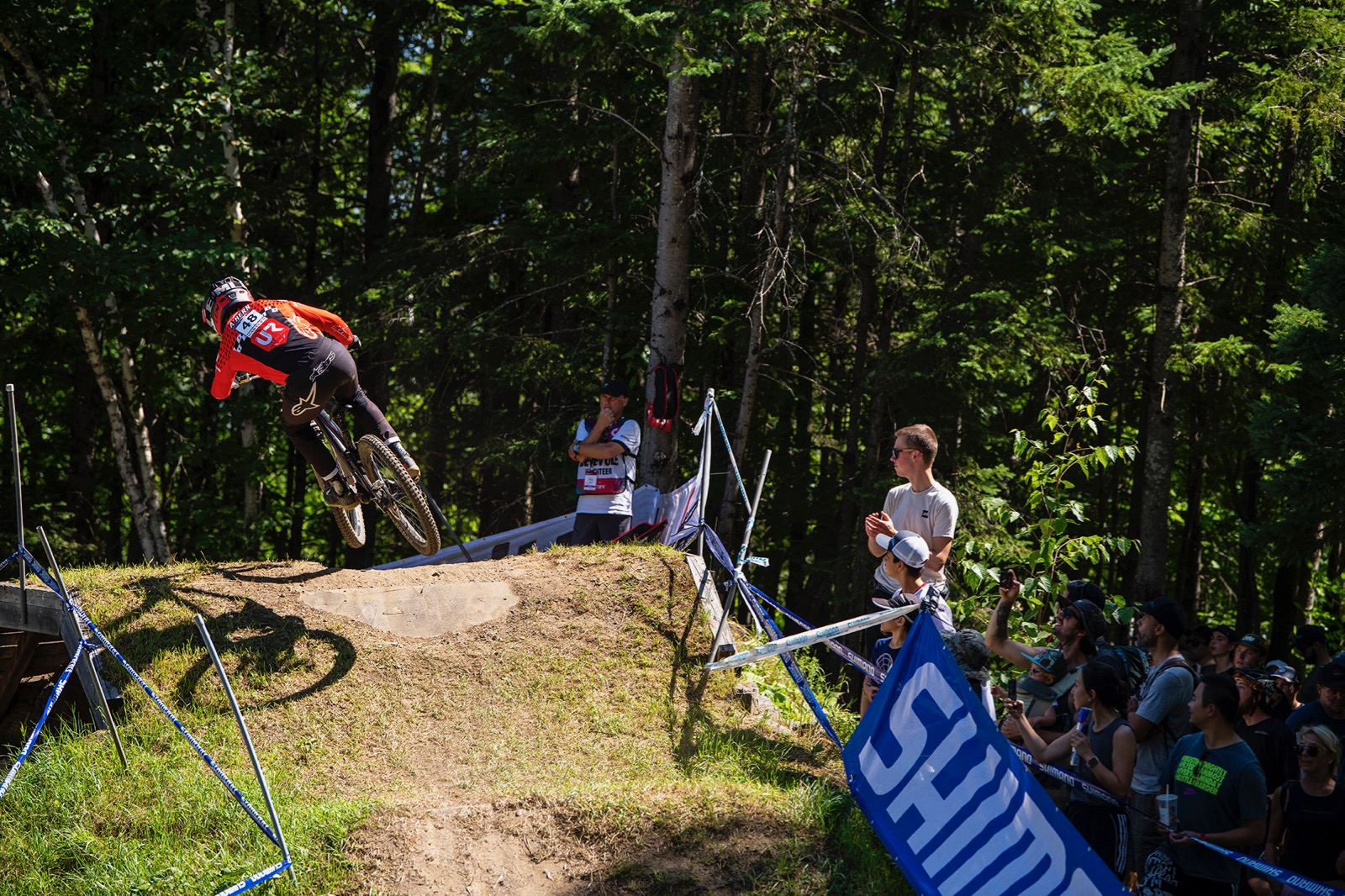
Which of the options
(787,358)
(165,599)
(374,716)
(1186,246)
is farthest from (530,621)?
(1186,246)

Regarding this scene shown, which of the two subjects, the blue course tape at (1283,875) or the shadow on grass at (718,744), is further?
the shadow on grass at (718,744)

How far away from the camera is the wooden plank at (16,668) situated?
9578 mm

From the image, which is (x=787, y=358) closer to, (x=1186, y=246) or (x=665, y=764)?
(x=1186, y=246)

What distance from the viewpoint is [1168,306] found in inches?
524

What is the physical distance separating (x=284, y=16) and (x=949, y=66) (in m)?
11.6

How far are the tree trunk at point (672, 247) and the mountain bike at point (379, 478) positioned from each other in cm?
378

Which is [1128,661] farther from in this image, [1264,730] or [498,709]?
[498,709]

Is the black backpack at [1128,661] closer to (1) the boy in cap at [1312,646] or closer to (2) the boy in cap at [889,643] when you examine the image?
(2) the boy in cap at [889,643]

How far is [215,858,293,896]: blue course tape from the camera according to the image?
5578 millimetres

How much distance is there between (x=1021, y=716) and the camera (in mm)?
5574

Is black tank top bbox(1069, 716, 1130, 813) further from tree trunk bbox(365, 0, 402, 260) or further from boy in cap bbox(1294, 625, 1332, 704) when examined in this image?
tree trunk bbox(365, 0, 402, 260)

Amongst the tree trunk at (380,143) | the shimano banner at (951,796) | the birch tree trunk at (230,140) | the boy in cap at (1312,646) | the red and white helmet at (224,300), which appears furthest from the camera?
the tree trunk at (380,143)

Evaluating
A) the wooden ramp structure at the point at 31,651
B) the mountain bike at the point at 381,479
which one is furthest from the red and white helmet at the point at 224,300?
the wooden ramp structure at the point at 31,651

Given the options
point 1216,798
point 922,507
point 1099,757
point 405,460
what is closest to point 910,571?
point 922,507
